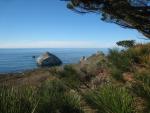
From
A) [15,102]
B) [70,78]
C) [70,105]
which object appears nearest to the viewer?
[15,102]

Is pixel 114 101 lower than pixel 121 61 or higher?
lower

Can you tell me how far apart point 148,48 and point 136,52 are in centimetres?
83

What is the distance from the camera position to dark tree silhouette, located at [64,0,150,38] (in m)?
13.7

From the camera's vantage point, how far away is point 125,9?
13.9m

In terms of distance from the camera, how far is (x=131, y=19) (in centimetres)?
1422

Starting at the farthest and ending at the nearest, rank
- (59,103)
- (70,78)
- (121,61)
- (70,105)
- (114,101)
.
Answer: (121,61) < (70,78) < (70,105) < (59,103) < (114,101)

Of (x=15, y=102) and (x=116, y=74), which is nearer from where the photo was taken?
(x=15, y=102)

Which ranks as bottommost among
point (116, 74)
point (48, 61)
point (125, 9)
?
point (48, 61)

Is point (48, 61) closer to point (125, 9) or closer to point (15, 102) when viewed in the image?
point (125, 9)

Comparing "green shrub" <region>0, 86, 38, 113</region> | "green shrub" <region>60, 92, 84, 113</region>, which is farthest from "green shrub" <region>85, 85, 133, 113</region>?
"green shrub" <region>0, 86, 38, 113</region>

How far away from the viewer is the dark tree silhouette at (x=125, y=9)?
1374cm

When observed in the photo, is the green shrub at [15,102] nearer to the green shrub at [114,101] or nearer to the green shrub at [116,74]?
the green shrub at [114,101]

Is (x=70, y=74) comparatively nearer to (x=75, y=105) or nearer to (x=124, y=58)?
(x=124, y=58)

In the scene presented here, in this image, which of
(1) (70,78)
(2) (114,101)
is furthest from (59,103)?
(1) (70,78)
